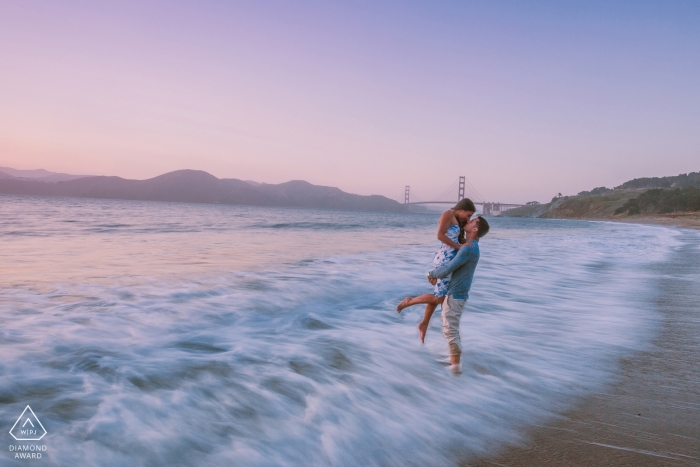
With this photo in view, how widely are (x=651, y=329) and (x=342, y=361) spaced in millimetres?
3866

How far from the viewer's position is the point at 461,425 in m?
3.01

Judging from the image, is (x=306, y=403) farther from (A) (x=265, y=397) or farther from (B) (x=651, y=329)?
(B) (x=651, y=329)

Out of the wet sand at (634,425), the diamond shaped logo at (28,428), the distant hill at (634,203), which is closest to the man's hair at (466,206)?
the wet sand at (634,425)

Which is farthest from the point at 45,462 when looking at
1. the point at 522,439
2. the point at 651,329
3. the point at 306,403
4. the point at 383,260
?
the point at 383,260

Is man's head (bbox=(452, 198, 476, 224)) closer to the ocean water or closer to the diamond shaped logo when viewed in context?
the ocean water

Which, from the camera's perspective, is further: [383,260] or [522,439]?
[383,260]

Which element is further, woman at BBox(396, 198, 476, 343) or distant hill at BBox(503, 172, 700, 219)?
distant hill at BBox(503, 172, 700, 219)

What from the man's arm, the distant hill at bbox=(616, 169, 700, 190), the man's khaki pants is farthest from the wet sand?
the distant hill at bbox=(616, 169, 700, 190)

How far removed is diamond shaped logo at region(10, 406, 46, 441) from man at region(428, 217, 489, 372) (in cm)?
299

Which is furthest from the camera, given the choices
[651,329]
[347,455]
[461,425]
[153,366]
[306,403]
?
[651,329]

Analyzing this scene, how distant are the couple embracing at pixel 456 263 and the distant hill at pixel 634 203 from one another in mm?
82625

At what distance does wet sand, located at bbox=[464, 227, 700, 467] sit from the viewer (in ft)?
8.16

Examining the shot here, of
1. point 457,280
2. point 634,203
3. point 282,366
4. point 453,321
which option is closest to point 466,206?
point 457,280

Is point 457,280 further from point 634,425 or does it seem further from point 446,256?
point 634,425
